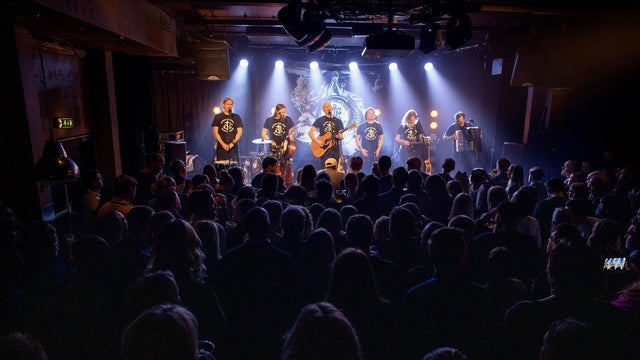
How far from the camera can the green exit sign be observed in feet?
19.4

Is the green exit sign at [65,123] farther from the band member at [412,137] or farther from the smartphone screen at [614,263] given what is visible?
the band member at [412,137]

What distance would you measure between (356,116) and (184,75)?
579 cm

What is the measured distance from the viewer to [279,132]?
10102mm

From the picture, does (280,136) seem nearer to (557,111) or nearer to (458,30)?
(458,30)

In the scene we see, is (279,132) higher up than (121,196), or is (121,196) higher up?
(279,132)

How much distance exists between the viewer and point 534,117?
9.67m

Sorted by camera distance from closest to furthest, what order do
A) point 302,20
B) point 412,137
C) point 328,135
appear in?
point 302,20 < point 328,135 < point 412,137

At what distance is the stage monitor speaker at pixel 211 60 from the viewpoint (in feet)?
29.1

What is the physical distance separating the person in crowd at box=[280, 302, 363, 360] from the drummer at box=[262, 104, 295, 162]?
842 cm

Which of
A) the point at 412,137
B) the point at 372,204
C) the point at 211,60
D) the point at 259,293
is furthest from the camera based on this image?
the point at 412,137

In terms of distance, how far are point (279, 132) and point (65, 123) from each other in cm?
485

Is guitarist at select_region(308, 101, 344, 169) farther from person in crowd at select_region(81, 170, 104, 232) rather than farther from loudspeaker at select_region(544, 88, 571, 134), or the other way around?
person in crowd at select_region(81, 170, 104, 232)

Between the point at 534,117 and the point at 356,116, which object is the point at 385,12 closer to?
the point at 534,117

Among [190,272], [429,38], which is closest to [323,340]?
[190,272]
